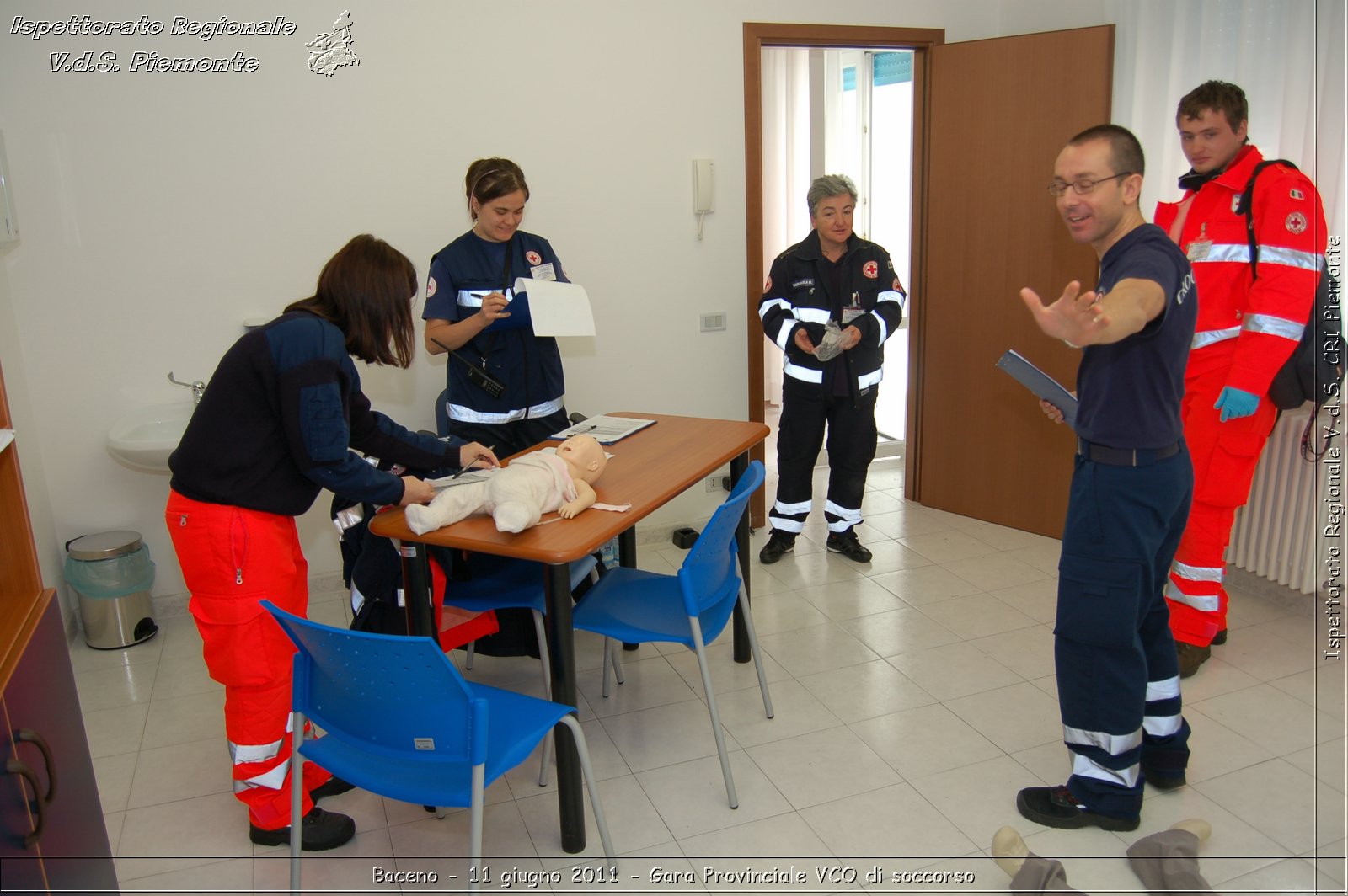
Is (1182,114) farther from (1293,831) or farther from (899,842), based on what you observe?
(899,842)

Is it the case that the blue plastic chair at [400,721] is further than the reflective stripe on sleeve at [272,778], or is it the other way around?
the reflective stripe on sleeve at [272,778]

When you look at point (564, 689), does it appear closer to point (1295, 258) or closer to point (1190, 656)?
point (1190, 656)

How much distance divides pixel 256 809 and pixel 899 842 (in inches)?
64.7

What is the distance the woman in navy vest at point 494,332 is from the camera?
333 cm

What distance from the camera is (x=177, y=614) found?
156 inches

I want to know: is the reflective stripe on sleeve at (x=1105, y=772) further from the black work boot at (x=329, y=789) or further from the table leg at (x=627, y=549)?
the black work boot at (x=329, y=789)

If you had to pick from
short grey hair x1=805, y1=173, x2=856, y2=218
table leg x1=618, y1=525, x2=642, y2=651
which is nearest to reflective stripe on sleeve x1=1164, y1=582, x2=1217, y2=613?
table leg x1=618, y1=525, x2=642, y2=651

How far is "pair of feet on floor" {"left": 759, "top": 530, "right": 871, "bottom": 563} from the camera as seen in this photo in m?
4.32

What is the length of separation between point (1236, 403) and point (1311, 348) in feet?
0.95

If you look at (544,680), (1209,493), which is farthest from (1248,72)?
(544,680)

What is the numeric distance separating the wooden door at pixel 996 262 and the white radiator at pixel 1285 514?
Result: 89cm

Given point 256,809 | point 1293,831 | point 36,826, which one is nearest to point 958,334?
point 1293,831

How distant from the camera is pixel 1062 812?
2492mm

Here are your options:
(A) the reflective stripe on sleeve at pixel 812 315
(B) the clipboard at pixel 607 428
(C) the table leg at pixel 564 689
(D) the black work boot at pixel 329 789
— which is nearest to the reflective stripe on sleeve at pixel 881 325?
(A) the reflective stripe on sleeve at pixel 812 315
